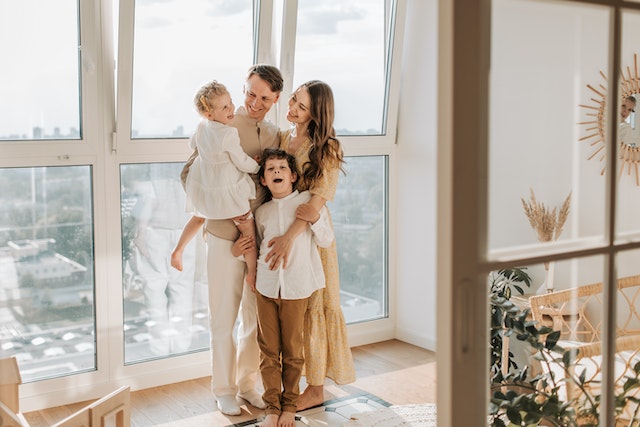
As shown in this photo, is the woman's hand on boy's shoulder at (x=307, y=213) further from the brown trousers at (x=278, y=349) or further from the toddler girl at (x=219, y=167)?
the brown trousers at (x=278, y=349)

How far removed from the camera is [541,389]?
1.66 metres

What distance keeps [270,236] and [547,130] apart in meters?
2.13

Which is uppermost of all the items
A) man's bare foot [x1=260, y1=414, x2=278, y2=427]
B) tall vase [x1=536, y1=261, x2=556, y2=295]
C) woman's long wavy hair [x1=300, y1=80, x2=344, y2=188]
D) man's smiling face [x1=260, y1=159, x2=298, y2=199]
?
woman's long wavy hair [x1=300, y1=80, x2=344, y2=188]

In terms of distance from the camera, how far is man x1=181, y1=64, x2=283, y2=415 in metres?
3.65

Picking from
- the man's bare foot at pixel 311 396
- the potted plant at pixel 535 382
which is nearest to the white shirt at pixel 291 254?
the man's bare foot at pixel 311 396

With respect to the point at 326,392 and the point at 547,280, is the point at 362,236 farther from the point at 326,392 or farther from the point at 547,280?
the point at 547,280

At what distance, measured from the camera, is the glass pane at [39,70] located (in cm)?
350

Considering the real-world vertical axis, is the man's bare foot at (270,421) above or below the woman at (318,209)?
below

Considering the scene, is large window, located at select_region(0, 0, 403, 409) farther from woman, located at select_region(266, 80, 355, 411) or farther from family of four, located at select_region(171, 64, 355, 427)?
woman, located at select_region(266, 80, 355, 411)

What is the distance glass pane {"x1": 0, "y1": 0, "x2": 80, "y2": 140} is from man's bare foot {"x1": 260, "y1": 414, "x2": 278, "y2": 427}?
5.40 ft

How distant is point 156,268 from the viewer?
13.3 ft

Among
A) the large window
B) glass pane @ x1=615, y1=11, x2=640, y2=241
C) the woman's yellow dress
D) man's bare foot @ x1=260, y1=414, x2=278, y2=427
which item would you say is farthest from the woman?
glass pane @ x1=615, y1=11, x2=640, y2=241

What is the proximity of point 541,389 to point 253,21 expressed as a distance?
3.00 m

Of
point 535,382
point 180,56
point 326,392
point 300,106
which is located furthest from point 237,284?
point 535,382
